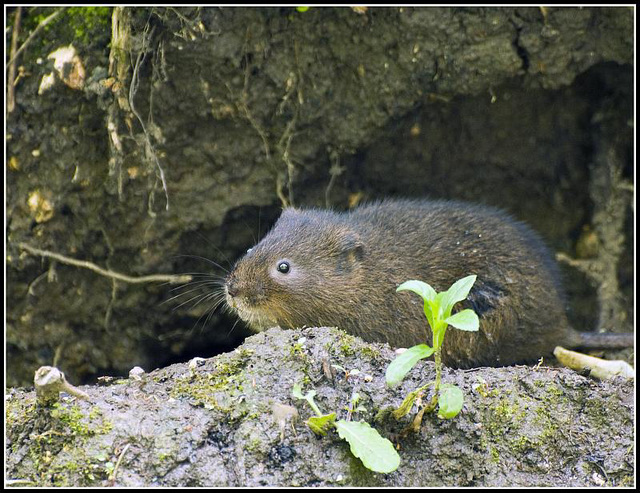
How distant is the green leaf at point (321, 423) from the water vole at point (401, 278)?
4.85ft

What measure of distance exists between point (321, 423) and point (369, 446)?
24 centimetres

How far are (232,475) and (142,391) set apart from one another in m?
0.68

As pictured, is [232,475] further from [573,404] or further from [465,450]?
[573,404]

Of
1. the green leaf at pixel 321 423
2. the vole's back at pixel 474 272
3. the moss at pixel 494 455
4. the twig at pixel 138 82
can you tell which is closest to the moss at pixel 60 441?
the green leaf at pixel 321 423

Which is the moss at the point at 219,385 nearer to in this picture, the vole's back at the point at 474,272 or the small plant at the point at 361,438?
the small plant at the point at 361,438

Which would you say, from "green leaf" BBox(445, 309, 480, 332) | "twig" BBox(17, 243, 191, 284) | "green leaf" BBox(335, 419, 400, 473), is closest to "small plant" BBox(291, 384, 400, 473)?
"green leaf" BBox(335, 419, 400, 473)

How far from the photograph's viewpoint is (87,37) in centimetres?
486

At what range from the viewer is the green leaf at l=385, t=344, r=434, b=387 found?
308 centimetres

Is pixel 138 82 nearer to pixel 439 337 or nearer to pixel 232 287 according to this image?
pixel 232 287

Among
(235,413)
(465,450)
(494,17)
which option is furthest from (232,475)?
(494,17)

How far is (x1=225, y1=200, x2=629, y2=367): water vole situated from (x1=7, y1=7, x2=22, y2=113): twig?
188 cm

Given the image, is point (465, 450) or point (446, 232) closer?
point (465, 450)

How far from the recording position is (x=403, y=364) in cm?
311

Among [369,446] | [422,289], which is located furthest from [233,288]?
[369,446]
